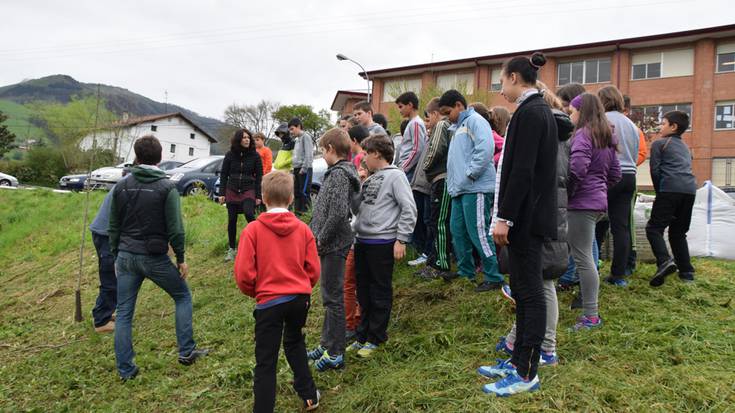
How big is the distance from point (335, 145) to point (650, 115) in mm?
27016

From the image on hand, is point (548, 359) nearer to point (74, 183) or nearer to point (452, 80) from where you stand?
point (74, 183)

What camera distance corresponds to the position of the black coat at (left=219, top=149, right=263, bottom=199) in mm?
7209

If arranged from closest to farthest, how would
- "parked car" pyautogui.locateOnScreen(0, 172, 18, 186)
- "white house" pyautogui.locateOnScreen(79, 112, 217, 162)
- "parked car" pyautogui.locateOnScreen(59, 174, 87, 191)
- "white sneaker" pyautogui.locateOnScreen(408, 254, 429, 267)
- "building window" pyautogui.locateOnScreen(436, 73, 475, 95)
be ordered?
"white sneaker" pyautogui.locateOnScreen(408, 254, 429, 267)
"parked car" pyautogui.locateOnScreen(59, 174, 87, 191)
"parked car" pyautogui.locateOnScreen(0, 172, 18, 186)
"building window" pyautogui.locateOnScreen(436, 73, 475, 95)
"white house" pyautogui.locateOnScreen(79, 112, 217, 162)

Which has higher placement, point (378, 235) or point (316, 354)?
point (378, 235)

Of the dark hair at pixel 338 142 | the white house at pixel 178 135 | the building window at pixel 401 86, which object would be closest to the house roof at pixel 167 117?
the white house at pixel 178 135

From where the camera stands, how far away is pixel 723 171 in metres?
26.2

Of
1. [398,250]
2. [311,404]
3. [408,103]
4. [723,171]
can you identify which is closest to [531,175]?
[398,250]

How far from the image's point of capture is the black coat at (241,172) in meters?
7.21

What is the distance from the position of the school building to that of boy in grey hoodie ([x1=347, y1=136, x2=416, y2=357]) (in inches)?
905

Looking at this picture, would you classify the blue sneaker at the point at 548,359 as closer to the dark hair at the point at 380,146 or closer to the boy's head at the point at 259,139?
the dark hair at the point at 380,146

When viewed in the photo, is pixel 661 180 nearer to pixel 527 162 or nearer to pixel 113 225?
pixel 527 162

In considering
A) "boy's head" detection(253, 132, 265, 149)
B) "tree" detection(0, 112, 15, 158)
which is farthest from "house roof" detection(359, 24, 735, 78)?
"tree" detection(0, 112, 15, 158)

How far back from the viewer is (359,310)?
454 cm

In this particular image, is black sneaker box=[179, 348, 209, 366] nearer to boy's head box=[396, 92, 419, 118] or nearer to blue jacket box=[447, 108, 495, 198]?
blue jacket box=[447, 108, 495, 198]
